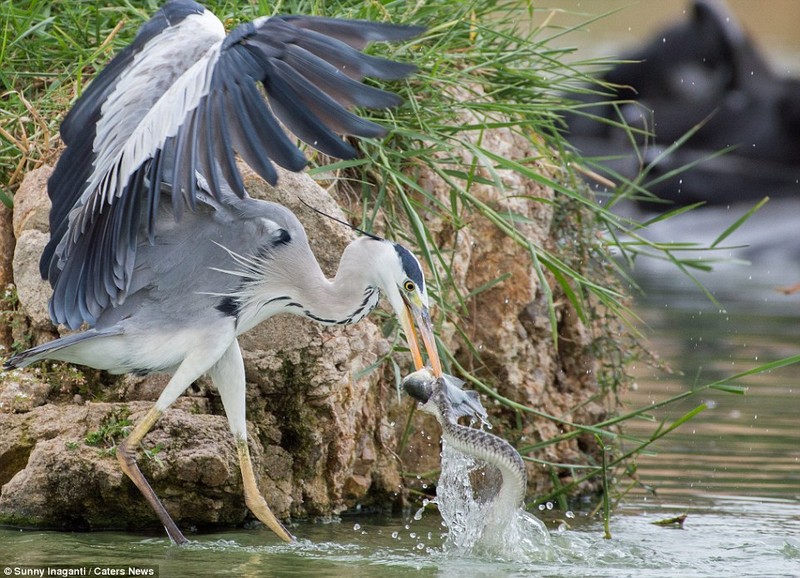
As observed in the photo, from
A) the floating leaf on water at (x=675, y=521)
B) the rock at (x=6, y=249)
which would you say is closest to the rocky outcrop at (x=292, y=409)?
the rock at (x=6, y=249)

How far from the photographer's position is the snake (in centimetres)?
493

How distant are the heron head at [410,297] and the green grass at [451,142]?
0.69 m

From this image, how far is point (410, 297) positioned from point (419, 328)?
12cm

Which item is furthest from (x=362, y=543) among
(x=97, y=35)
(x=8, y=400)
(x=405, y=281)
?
(x=97, y=35)

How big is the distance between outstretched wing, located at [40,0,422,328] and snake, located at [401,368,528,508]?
1115 millimetres

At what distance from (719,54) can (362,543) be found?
18032 mm

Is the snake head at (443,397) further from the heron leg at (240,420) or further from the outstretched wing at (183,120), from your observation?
the outstretched wing at (183,120)

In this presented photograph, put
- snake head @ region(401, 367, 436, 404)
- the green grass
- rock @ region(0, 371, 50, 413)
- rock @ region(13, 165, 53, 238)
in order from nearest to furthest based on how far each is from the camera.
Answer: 1. snake head @ region(401, 367, 436, 404)
2. rock @ region(0, 371, 50, 413)
3. rock @ region(13, 165, 53, 238)
4. the green grass

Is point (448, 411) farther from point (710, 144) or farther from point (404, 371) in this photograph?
point (710, 144)

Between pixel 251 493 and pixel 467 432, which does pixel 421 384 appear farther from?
pixel 251 493

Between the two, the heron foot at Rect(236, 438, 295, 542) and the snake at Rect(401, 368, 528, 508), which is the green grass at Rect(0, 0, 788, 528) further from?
the heron foot at Rect(236, 438, 295, 542)

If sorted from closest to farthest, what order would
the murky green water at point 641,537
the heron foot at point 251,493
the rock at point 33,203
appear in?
the murky green water at point 641,537
the heron foot at point 251,493
the rock at point 33,203

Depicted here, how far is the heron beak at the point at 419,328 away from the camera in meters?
5.12

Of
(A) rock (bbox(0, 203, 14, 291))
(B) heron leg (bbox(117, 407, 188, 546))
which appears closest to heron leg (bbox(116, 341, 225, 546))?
(B) heron leg (bbox(117, 407, 188, 546))
